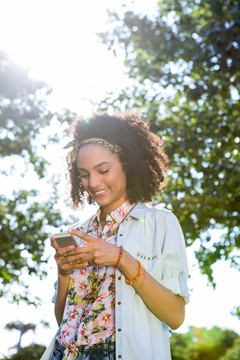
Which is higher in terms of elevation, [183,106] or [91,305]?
[183,106]

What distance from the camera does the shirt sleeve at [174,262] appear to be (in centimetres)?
248

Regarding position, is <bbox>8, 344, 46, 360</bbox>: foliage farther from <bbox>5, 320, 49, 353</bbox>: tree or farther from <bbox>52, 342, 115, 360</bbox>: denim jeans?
<bbox>52, 342, 115, 360</bbox>: denim jeans

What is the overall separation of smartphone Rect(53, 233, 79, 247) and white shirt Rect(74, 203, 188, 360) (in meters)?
0.27

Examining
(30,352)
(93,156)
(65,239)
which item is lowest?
(65,239)

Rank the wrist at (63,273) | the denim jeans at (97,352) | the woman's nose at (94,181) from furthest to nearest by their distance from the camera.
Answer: the woman's nose at (94,181) → the wrist at (63,273) → the denim jeans at (97,352)

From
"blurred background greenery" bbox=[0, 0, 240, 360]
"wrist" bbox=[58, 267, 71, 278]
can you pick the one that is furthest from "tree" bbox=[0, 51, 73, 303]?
"wrist" bbox=[58, 267, 71, 278]

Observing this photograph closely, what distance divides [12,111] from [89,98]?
1.56 metres

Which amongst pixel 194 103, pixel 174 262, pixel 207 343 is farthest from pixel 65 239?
pixel 207 343

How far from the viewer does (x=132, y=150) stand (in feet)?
Result: 10.0

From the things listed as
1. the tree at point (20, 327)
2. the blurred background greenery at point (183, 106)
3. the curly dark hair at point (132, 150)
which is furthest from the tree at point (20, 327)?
the curly dark hair at point (132, 150)

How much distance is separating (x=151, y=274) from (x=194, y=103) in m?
6.00

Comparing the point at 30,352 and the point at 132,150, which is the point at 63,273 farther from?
the point at 30,352

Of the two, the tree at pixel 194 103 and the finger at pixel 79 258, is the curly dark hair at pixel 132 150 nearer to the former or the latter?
the finger at pixel 79 258

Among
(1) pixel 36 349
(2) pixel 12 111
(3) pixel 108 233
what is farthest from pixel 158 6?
(1) pixel 36 349
